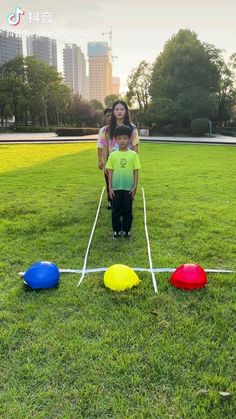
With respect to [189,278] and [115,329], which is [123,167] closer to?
[189,278]

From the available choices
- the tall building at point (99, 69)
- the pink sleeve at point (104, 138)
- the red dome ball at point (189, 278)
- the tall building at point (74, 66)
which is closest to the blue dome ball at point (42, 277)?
the red dome ball at point (189, 278)

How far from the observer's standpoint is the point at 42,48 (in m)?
75.3

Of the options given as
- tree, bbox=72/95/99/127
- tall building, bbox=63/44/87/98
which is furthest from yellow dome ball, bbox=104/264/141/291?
tall building, bbox=63/44/87/98

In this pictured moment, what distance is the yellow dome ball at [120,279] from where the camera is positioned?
3.20 metres

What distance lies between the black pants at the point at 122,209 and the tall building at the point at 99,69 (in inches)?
3926

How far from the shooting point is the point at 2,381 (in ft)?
7.07

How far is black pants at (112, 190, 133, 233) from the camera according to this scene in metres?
4.51

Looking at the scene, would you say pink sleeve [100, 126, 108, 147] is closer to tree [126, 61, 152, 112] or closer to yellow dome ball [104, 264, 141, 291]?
yellow dome ball [104, 264, 141, 291]

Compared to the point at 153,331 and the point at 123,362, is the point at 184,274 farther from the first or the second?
the point at 123,362

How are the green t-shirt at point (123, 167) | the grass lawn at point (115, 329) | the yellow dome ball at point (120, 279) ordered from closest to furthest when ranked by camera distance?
the grass lawn at point (115, 329), the yellow dome ball at point (120, 279), the green t-shirt at point (123, 167)

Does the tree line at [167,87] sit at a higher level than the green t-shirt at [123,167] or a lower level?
higher

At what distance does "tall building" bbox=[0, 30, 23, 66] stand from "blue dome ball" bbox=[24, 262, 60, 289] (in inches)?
2723

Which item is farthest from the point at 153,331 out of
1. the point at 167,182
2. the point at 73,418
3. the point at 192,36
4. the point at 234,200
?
the point at 192,36

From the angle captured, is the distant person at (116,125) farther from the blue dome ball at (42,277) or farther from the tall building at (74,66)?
the tall building at (74,66)
